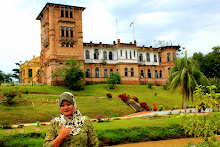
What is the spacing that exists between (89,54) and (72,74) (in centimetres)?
1082

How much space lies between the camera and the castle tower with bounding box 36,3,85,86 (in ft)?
125

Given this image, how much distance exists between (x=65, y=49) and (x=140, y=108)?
723 inches

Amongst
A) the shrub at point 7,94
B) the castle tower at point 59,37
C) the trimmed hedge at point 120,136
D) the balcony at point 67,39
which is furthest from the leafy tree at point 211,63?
the shrub at point 7,94

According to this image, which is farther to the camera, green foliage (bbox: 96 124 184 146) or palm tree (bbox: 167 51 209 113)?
palm tree (bbox: 167 51 209 113)

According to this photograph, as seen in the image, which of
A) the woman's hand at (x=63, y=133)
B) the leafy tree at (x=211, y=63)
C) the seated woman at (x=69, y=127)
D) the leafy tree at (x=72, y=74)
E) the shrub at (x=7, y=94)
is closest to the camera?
the woman's hand at (x=63, y=133)

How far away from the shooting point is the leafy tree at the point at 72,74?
115ft

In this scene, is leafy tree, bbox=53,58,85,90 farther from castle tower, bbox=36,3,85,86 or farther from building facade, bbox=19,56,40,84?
building facade, bbox=19,56,40,84

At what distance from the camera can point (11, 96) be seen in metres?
22.6

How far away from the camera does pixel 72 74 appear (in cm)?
3522

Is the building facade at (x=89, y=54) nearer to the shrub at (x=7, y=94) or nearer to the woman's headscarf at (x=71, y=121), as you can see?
the shrub at (x=7, y=94)

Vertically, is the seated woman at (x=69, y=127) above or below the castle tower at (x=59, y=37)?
below

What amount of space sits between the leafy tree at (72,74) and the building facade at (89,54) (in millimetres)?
1662

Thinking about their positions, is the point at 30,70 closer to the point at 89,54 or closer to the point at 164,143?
the point at 89,54

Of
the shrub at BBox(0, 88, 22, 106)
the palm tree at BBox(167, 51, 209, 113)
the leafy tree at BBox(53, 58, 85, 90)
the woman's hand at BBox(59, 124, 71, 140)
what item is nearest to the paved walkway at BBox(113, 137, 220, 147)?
the palm tree at BBox(167, 51, 209, 113)
